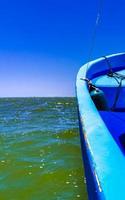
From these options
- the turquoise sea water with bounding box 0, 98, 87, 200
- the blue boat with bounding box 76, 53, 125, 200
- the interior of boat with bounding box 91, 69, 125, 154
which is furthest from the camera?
the turquoise sea water with bounding box 0, 98, 87, 200

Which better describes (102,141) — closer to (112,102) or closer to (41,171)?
(112,102)

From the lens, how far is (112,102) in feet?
17.2

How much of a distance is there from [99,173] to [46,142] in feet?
26.0

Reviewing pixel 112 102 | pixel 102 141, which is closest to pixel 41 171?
pixel 112 102

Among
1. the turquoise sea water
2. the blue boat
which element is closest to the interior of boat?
the blue boat

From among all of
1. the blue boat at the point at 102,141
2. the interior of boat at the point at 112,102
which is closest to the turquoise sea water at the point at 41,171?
the interior of boat at the point at 112,102

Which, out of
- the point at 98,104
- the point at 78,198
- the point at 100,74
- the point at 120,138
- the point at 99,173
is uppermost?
the point at 100,74

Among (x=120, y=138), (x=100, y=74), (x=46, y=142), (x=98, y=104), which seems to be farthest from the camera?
(x=46, y=142)

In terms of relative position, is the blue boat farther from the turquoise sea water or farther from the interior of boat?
the turquoise sea water

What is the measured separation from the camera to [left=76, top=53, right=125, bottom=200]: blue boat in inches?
49.1

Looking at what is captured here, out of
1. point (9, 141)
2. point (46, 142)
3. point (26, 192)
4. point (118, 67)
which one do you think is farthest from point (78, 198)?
point (9, 141)

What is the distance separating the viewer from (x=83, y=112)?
2680 mm

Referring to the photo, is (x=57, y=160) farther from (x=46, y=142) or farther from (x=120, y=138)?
(x=120, y=138)

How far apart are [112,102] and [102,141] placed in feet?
11.6
